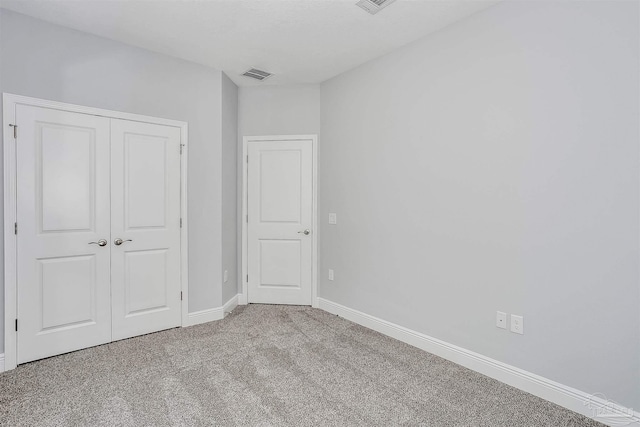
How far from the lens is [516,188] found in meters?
2.29

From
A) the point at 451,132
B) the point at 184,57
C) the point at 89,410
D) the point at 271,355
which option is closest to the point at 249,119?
the point at 184,57

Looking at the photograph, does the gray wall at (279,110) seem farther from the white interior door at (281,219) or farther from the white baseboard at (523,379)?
the white baseboard at (523,379)

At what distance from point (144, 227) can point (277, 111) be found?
6.86ft

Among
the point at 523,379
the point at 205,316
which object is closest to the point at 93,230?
the point at 205,316

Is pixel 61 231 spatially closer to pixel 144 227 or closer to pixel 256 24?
pixel 144 227

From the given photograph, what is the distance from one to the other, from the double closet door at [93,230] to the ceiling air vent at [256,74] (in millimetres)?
1066

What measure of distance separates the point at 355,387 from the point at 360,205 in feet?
6.08

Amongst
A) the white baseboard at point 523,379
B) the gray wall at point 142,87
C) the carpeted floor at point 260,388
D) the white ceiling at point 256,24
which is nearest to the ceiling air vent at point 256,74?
the white ceiling at point 256,24

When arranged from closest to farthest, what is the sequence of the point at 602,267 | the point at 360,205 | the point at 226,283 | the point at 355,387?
the point at 602,267 → the point at 355,387 → the point at 360,205 → the point at 226,283

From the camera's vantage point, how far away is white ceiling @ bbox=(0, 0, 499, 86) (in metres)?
2.42

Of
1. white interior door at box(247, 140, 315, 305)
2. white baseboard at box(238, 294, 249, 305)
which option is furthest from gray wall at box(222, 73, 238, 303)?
white interior door at box(247, 140, 315, 305)

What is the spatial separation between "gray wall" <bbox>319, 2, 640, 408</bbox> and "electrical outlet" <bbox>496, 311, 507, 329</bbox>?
1.7 inches

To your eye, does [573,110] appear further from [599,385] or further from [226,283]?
[226,283]

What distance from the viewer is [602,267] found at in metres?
1.92
